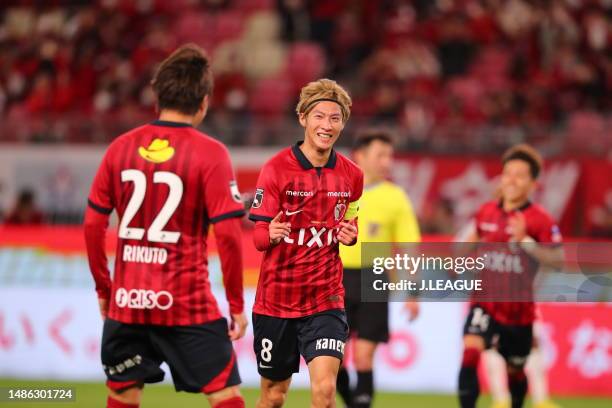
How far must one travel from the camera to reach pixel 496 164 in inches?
560

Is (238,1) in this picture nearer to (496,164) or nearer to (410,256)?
(496,164)

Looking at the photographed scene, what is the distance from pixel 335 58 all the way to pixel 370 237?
9597 millimetres

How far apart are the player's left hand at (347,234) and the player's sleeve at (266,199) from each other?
0.42m

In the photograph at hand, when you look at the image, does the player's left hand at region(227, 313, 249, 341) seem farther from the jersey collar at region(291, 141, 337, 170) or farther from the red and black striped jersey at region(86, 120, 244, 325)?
the jersey collar at region(291, 141, 337, 170)

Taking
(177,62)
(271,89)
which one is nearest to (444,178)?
(271,89)

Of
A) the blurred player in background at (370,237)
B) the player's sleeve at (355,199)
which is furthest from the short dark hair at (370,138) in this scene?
the player's sleeve at (355,199)

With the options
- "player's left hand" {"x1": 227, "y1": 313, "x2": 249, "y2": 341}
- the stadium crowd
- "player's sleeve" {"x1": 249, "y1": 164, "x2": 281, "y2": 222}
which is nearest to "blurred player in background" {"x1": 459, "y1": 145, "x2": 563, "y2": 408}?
"player's sleeve" {"x1": 249, "y1": 164, "x2": 281, "y2": 222}

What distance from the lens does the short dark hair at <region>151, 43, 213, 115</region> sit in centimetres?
572

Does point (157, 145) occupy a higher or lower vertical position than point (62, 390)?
higher

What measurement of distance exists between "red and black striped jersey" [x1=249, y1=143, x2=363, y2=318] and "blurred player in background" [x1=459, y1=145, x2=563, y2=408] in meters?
2.04

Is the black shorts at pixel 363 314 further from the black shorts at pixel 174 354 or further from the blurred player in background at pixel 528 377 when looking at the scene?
the black shorts at pixel 174 354

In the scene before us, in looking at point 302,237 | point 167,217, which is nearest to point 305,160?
point 302,237

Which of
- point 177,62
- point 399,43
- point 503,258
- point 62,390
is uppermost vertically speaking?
point 399,43

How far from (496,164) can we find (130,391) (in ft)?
30.5
